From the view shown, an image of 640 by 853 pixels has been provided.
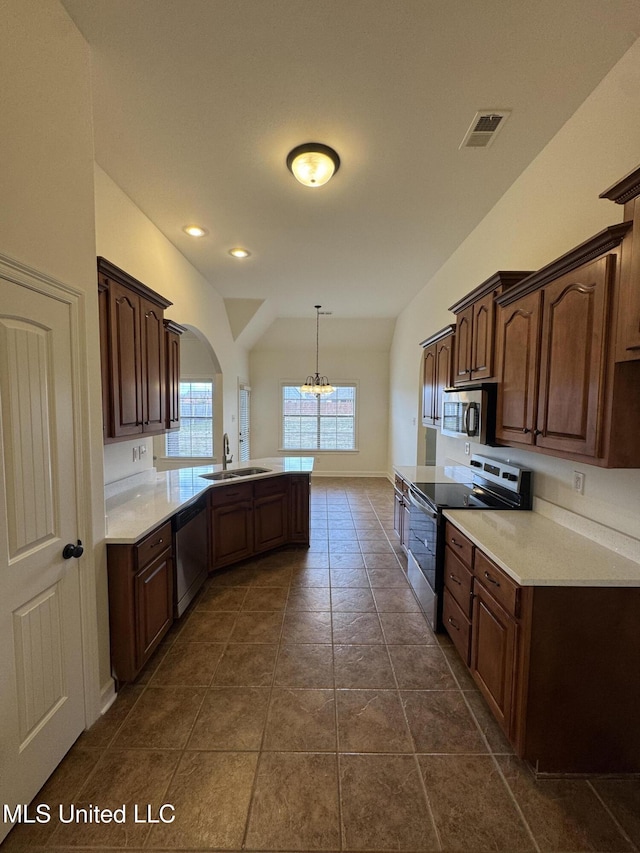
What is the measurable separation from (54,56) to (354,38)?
1.29m

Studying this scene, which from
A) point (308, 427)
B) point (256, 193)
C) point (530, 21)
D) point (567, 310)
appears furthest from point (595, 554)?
point (308, 427)

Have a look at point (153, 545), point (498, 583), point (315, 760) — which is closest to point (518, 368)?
point (498, 583)

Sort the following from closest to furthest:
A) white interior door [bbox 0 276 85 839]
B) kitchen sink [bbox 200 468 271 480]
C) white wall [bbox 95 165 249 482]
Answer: white interior door [bbox 0 276 85 839] → white wall [bbox 95 165 249 482] → kitchen sink [bbox 200 468 271 480]

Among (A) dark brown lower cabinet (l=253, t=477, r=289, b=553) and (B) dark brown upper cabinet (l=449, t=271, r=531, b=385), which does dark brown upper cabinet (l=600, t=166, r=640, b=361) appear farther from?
(A) dark brown lower cabinet (l=253, t=477, r=289, b=553)

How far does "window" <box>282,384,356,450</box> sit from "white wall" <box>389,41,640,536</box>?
16.2 feet

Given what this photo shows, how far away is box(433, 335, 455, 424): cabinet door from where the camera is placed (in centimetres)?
325

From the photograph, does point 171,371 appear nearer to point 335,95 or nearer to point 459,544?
Result: point 335,95

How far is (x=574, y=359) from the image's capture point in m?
1.63

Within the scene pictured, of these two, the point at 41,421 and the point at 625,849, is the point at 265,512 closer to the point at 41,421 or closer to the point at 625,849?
the point at 41,421

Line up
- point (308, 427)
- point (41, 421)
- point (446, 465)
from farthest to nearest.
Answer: point (308, 427)
point (446, 465)
point (41, 421)

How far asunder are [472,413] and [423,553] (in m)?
1.13

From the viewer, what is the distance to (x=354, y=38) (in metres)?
1.58

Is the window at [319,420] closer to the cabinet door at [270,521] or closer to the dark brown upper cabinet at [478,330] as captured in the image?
the cabinet door at [270,521]

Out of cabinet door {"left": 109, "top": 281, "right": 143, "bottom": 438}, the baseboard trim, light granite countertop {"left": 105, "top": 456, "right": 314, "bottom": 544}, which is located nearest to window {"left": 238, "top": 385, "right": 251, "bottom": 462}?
light granite countertop {"left": 105, "top": 456, "right": 314, "bottom": 544}
